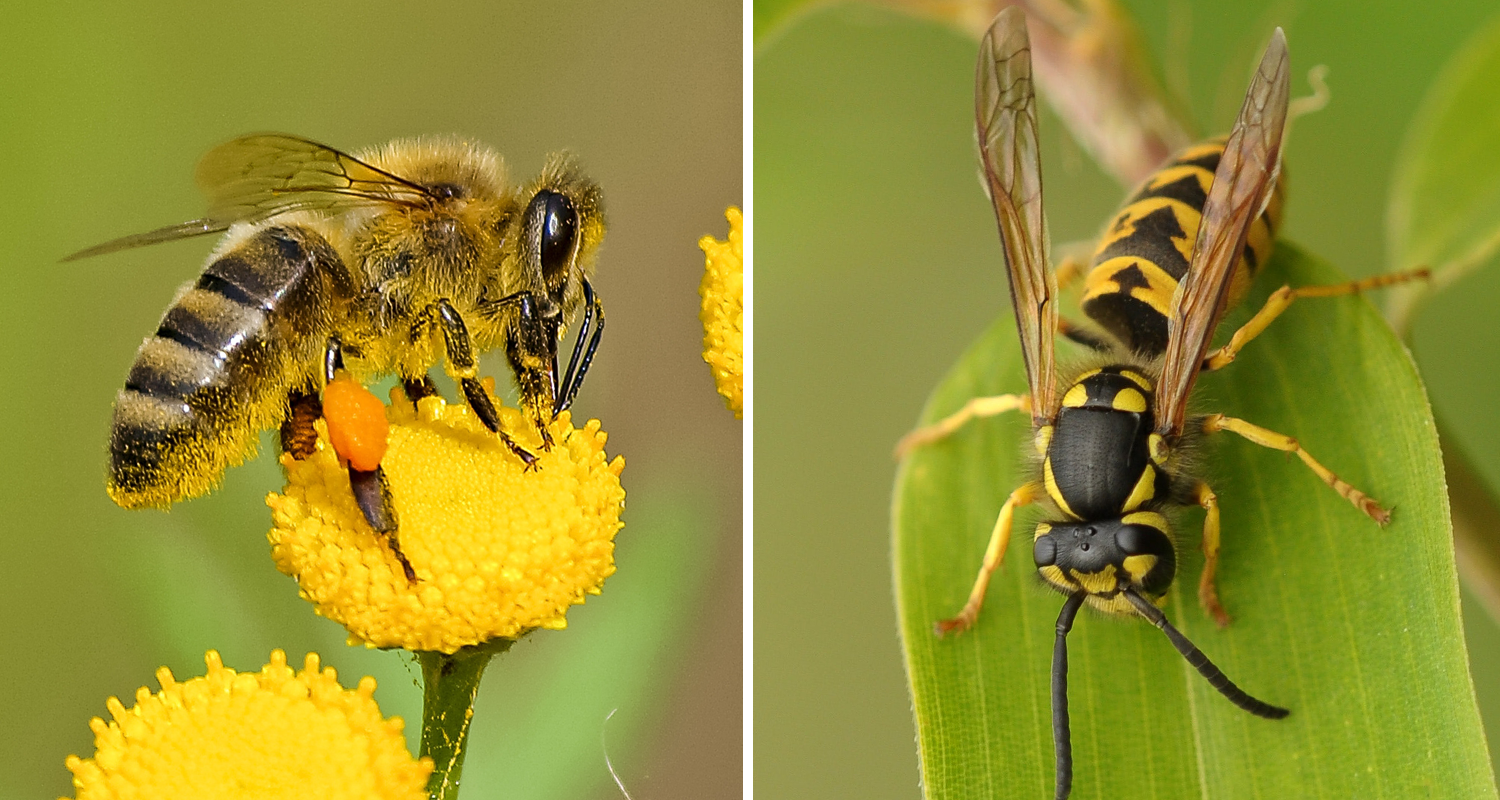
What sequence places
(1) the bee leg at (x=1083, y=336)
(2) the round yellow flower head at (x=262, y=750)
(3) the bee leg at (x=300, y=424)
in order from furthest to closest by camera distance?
1. (1) the bee leg at (x=1083, y=336)
2. (3) the bee leg at (x=300, y=424)
3. (2) the round yellow flower head at (x=262, y=750)

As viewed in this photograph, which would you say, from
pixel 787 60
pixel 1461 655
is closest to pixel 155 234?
pixel 787 60

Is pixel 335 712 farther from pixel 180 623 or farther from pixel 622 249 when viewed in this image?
pixel 622 249

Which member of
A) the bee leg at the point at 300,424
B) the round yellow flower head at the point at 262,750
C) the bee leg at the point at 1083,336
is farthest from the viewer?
the bee leg at the point at 1083,336

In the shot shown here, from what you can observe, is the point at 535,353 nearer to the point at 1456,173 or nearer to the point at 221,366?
the point at 221,366

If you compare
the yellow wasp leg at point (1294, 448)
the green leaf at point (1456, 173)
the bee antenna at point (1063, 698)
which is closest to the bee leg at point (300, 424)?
the bee antenna at point (1063, 698)

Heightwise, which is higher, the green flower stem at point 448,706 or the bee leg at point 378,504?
the bee leg at point 378,504

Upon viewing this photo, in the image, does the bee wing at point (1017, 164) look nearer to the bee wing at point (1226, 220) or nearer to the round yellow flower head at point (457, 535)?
the bee wing at point (1226, 220)

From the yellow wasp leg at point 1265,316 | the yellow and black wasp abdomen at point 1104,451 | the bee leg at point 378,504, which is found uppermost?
the yellow wasp leg at point 1265,316
